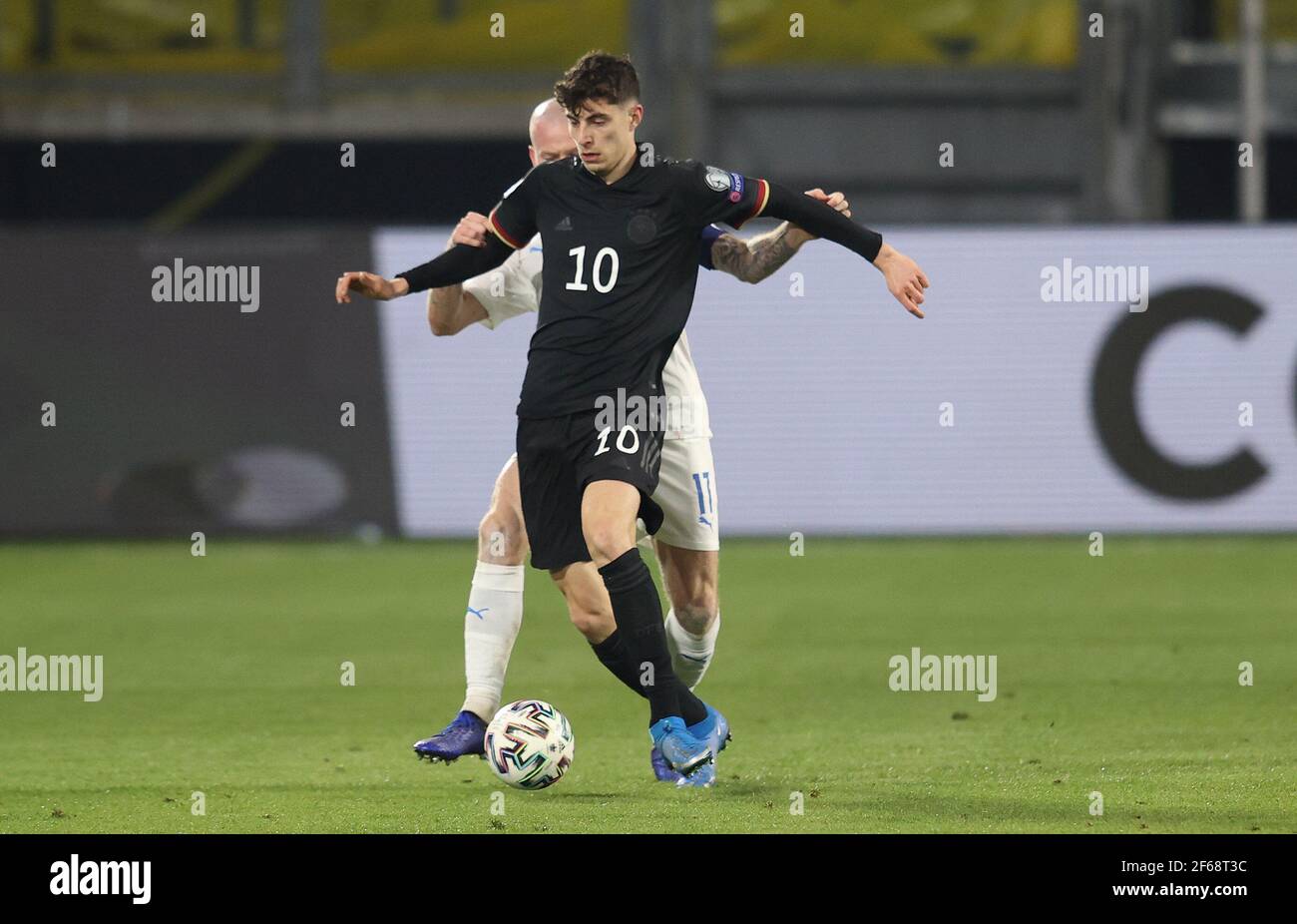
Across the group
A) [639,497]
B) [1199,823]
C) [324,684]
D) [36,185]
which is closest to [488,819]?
[639,497]

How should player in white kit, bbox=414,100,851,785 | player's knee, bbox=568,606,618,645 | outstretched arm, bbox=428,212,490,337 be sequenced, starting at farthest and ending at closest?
outstretched arm, bbox=428,212,490,337 → player in white kit, bbox=414,100,851,785 → player's knee, bbox=568,606,618,645

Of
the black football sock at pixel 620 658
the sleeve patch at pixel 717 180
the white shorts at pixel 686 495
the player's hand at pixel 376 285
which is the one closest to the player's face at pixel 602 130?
the sleeve patch at pixel 717 180

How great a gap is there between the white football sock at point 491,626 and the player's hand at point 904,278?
5.61ft

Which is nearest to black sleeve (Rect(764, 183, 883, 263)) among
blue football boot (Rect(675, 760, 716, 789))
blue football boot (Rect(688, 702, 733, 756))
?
blue football boot (Rect(688, 702, 733, 756))

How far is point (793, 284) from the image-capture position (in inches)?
593

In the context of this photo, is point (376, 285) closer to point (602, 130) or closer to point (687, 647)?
point (602, 130)

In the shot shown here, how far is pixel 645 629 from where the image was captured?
648 cm

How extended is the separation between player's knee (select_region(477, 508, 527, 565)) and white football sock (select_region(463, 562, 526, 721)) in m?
0.03

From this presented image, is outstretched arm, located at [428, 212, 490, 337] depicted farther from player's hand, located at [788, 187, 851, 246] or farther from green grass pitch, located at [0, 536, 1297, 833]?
green grass pitch, located at [0, 536, 1297, 833]

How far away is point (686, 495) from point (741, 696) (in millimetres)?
1926

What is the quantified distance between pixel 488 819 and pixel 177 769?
1.51m

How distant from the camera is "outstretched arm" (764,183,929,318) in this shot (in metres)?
6.44

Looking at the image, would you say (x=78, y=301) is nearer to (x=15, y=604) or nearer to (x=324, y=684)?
(x=15, y=604)

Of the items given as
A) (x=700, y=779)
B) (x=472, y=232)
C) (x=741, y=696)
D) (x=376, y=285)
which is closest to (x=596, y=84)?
(x=472, y=232)
